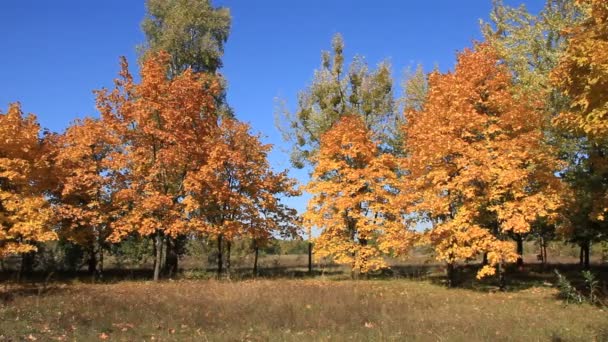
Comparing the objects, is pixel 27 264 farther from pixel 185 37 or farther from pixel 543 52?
pixel 543 52

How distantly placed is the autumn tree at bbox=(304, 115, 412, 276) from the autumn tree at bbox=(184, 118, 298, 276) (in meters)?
2.48

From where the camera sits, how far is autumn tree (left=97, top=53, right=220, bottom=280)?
94.9 ft

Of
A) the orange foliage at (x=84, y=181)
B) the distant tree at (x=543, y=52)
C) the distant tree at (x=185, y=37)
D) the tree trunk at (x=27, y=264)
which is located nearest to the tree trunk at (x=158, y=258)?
the orange foliage at (x=84, y=181)

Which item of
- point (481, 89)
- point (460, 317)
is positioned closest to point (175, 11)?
point (481, 89)

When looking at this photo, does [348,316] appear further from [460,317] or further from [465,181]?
[465,181]

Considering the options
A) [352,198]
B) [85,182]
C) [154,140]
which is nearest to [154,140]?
[154,140]

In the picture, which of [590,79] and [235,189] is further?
[235,189]

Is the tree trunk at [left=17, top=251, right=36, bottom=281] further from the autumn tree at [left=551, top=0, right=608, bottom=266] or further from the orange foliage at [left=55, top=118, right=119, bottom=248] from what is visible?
the autumn tree at [left=551, top=0, right=608, bottom=266]

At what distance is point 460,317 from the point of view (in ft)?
51.4

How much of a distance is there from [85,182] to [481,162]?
21899 mm

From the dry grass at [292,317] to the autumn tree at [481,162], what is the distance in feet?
12.0

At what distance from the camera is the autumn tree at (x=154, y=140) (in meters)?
28.9

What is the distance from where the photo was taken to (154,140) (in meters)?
30.5

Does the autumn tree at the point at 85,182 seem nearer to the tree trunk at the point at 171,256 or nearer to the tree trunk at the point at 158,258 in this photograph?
the tree trunk at the point at 158,258
